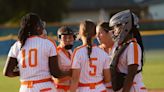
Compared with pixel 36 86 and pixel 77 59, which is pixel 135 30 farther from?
pixel 36 86

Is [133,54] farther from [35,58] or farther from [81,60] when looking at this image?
[35,58]

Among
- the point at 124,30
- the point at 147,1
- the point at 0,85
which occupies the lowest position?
the point at 0,85

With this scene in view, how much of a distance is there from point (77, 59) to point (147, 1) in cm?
5470

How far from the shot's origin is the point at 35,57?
582cm

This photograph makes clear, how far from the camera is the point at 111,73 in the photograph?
566cm

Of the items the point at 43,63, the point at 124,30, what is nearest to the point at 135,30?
the point at 124,30

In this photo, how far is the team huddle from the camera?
5520 millimetres

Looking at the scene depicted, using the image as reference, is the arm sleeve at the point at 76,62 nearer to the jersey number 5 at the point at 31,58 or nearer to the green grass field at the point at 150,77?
the jersey number 5 at the point at 31,58

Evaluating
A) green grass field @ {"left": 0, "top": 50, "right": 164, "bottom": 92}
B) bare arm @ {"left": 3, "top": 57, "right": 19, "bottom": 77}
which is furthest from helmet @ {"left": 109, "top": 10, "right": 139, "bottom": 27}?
green grass field @ {"left": 0, "top": 50, "right": 164, "bottom": 92}

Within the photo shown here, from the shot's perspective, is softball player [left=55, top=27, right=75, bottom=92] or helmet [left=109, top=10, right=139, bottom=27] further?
softball player [left=55, top=27, right=75, bottom=92]

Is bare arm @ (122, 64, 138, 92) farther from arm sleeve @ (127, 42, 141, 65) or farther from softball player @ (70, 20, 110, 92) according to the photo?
softball player @ (70, 20, 110, 92)

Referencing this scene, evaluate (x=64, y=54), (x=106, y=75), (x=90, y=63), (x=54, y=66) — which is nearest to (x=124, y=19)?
(x=90, y=63)

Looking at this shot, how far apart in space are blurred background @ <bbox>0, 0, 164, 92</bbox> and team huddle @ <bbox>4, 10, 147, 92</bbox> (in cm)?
602

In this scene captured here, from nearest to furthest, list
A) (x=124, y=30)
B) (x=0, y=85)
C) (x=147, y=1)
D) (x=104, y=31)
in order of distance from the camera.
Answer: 1. (x=124, y=30)
2. (x=104, y=31)
3. (x=0, y=85)
4. (x=147, y=1)
